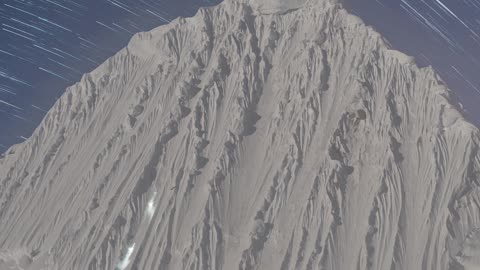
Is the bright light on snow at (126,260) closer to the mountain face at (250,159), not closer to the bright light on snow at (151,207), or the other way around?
the mountain face at (250,159)

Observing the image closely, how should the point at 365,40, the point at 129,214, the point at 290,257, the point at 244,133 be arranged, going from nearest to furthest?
the point at 290,257 → the point at 129,214 → the point at 244,133 → the point at 365,40

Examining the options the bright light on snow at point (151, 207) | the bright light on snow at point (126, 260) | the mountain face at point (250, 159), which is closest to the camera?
the mountain face at point (250, 159)

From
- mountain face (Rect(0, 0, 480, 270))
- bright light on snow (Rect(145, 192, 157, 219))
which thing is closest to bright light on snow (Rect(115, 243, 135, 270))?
mountain face (Rect(0, 0, 480, 270))

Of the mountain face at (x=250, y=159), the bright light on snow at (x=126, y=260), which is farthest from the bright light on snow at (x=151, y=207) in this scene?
the bright light on snow at (x=126, y=260)

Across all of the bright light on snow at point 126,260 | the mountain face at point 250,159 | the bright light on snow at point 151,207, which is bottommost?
the bright light on snow at point 126,260

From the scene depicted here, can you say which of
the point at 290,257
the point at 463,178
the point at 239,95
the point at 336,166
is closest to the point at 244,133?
the point at 239,95

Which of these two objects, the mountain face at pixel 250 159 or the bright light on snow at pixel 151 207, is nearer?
the mountain face at pixel 250 159

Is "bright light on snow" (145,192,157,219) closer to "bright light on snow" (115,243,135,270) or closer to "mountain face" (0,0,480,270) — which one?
"mountain face" (0,0,480,270)

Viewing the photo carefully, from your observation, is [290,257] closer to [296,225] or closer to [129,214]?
[296,225]
